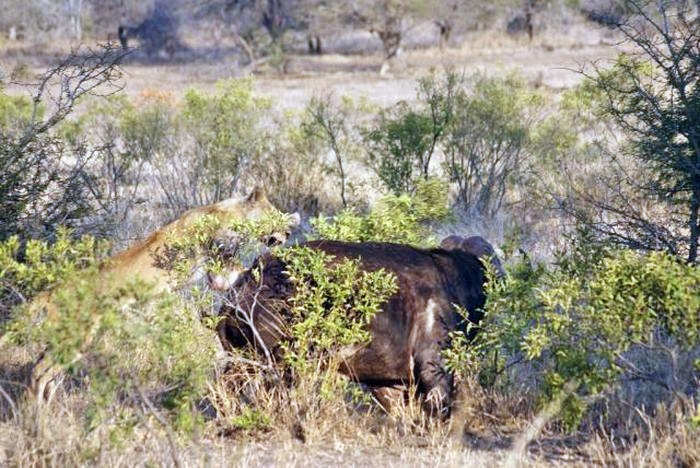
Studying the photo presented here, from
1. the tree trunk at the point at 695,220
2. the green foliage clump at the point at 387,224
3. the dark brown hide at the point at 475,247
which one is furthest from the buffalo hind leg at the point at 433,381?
the tree trunk at the point at 695,220

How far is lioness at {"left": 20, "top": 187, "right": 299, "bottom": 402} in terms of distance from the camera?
624 centimetres

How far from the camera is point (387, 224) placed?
7668 mm

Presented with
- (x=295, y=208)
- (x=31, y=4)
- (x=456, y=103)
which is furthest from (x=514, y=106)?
(x=31, y=4)

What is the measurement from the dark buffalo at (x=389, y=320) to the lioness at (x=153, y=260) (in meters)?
0.46

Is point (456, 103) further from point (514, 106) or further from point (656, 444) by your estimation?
point (656, 444)

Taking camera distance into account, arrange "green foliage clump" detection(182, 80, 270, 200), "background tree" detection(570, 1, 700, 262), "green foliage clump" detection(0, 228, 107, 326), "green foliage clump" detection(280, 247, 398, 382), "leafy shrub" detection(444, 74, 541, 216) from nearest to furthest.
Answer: "green foliage clump" detection(0, 228, 107, 326) < "green foliage clump" detection(280, 247, 398, 382) < "background tree" detection(570, 1, 700, 262) < "green foliage clump" detection(182, 80, 270, 200) < "leafy shrub" detection(444, 74, 541, 216)

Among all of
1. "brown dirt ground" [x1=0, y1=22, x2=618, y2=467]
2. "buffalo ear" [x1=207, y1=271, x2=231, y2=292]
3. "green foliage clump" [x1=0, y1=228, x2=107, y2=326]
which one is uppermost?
"green foliage clump" [x1=0, y1=228, x2=107, y2=326]

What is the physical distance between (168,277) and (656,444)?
3.18m

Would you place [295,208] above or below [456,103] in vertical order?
below

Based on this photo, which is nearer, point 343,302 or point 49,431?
point 49,431

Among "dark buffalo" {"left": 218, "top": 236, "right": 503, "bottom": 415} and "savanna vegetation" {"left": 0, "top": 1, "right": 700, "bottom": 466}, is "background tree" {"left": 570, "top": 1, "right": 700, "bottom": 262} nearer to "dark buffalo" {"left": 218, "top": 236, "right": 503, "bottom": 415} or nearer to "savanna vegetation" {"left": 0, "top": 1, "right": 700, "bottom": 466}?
"savanna vegetation" {"left": 0, "top": 1, "right": 700, "bottom": 466}

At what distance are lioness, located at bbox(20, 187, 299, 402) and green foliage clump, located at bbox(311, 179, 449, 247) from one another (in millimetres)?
284

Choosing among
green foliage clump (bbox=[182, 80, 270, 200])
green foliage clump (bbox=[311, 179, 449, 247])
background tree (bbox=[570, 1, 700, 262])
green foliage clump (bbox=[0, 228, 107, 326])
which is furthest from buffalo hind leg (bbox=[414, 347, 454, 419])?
green foliage clump (bbox=[182, 80, 270, 200])

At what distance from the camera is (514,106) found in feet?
46.2
